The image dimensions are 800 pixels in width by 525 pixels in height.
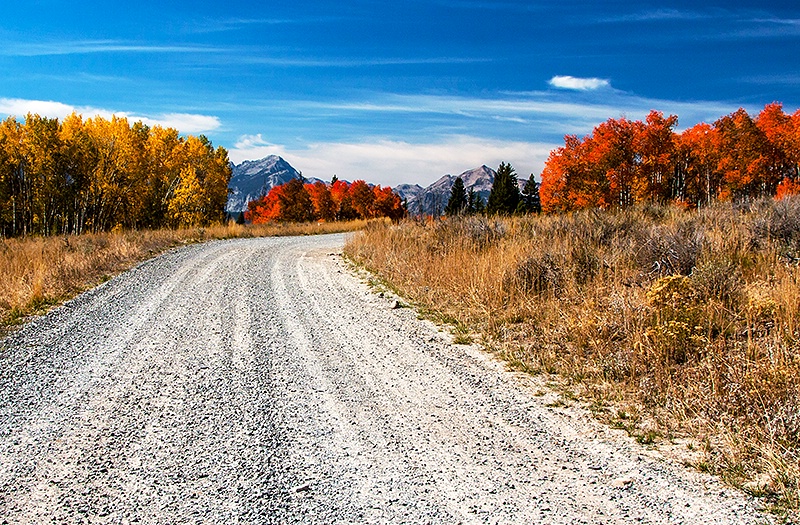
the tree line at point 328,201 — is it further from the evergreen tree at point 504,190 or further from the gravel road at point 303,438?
the gravel road at point 303,438

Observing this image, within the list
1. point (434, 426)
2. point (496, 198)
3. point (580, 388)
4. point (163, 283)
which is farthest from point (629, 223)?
point (496, 198)

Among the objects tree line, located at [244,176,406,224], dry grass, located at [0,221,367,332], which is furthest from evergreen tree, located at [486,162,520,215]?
dry grass, located at [0,221,367,332]

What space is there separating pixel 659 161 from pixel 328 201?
52443 mm

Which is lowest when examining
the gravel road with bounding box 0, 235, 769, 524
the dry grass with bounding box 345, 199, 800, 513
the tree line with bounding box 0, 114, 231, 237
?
the gravel road with bounding box 0, 235, 769, 524

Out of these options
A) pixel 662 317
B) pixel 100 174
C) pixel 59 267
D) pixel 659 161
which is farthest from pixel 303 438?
pixel 659 161

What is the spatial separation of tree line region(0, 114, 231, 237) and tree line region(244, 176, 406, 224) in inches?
1329

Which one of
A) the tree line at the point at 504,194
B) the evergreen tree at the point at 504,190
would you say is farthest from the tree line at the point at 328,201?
the evergreen tree at the point at 504,190

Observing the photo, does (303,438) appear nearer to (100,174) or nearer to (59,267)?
(59,267)

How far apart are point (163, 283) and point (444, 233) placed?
636 centimetres

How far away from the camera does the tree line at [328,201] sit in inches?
3270

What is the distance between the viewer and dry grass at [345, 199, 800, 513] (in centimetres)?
382

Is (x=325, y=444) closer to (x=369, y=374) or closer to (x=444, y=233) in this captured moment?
(x=369, y=374)

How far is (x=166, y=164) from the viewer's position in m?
45.4

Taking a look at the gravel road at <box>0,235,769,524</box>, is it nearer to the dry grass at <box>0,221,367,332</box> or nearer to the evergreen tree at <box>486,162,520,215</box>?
the dry grass at <box>0,221,367,332</box>
